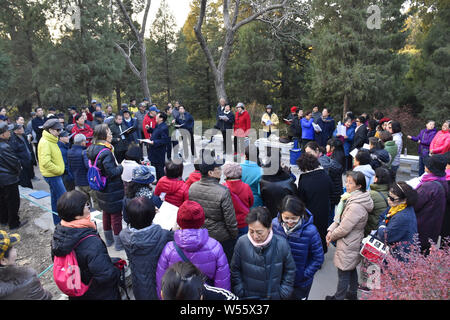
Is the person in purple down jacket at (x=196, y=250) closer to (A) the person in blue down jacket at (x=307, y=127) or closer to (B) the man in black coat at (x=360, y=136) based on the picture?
(B) the man in black coat at (x=360, y=136)

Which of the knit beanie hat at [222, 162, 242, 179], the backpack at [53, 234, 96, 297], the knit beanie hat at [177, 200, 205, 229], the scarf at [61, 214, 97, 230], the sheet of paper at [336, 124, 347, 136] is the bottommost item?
the backpack at [53, 234, 96, 297]

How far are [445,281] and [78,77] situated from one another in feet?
52.6

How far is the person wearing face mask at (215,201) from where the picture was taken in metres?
3.07

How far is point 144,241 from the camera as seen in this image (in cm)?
240

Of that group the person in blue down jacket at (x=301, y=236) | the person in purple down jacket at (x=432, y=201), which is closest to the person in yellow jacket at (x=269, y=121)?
the person in purple down jacket at (x=432, y=201)

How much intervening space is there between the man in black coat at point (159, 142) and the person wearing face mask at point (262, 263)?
4845mm

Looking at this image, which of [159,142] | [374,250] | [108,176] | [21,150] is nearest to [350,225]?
[374,250]

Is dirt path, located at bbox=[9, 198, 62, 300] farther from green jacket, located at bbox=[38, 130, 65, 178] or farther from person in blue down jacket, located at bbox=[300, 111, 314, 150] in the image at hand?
person in blue down jacket, located at bbox=[300, 111, 314, 150]

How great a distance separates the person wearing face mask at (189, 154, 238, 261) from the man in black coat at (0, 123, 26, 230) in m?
3.71

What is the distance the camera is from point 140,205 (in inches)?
95.2

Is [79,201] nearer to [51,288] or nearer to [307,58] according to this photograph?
[51,288]

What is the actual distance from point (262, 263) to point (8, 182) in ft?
15.8

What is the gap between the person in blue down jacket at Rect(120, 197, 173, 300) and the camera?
241 centimetres

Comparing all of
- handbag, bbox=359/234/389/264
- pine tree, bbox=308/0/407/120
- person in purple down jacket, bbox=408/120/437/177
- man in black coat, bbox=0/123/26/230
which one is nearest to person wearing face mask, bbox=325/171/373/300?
handbag, bbox=359/234/389/264
